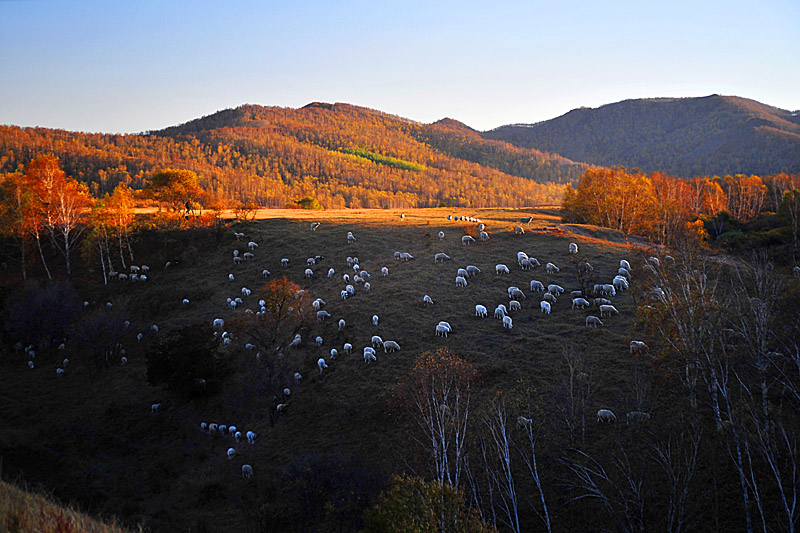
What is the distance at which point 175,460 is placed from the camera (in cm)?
2761

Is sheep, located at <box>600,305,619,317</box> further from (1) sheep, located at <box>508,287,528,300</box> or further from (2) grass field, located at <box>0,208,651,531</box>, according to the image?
(1) sheep, located at <box>508,287,528,300</box>

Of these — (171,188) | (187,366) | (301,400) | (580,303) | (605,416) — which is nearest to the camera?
(605,416)

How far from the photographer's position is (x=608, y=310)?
31.9 m

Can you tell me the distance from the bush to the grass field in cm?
146

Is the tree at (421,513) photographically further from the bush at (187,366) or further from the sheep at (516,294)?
the sheep at (516,294)

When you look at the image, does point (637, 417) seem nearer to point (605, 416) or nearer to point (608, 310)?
point (605, 416)

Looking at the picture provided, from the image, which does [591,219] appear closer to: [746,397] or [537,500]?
[746,397]

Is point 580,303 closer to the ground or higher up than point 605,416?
higher up

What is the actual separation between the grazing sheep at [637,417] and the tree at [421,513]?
9.73 meters

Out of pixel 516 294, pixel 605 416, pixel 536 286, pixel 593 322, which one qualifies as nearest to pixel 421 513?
pixel 605 416

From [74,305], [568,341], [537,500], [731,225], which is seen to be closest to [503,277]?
[568,341]

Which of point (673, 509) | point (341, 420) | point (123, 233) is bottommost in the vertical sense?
point (341, 420)

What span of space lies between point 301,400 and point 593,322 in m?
20.3

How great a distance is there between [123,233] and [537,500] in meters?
64.8
